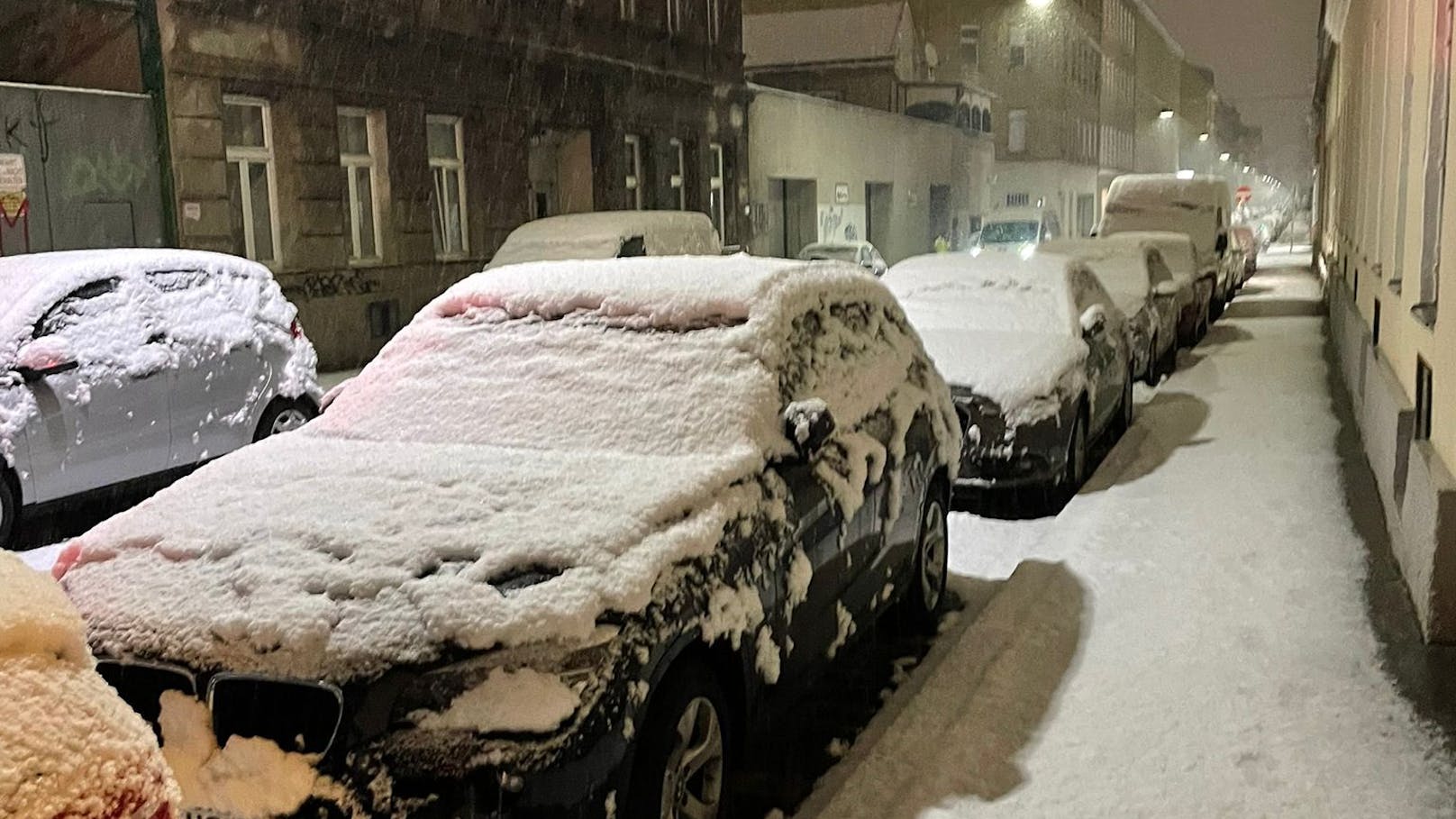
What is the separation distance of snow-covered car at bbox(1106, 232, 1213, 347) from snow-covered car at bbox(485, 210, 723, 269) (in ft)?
19.4

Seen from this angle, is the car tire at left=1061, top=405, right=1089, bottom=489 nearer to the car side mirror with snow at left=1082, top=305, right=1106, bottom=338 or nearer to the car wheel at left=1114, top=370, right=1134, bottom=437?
the car side mirror with snow at left=1082, top=305, right=1106, bottom=338

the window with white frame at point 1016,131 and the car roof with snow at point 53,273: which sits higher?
the window with white frame at point 1016,131

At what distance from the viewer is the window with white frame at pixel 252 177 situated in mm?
16969

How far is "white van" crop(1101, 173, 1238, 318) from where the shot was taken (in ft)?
69.9

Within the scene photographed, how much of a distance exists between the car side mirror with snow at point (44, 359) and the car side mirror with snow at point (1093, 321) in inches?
260

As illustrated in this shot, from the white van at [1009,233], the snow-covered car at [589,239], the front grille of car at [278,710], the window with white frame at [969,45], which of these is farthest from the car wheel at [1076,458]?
the window with white frame at [969,45]

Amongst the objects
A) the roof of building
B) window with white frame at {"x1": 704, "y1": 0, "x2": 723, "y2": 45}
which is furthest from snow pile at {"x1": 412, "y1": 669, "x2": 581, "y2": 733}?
the roof of building

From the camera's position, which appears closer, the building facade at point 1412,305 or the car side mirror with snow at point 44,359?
the building facade at point 1412,305

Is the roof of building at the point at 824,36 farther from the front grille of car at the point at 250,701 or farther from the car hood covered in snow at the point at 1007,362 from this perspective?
the front grille of car at the point at 250,701

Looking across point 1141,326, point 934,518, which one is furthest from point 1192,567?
point 1141,326

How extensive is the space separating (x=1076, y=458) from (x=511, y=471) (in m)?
5.23

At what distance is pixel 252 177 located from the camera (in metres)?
17.4

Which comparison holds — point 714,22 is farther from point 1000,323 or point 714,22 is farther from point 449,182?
point 1000,323

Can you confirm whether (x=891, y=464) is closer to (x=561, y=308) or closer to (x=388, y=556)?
(x=561, y=308)
